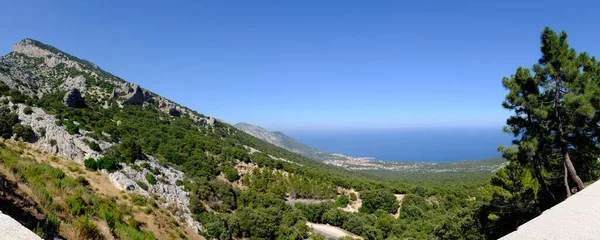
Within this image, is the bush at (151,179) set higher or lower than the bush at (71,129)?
lower

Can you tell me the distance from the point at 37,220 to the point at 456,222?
26008 mm

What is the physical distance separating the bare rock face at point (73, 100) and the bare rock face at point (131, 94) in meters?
13.6

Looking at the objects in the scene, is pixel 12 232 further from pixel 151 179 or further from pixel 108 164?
pixel 151 179

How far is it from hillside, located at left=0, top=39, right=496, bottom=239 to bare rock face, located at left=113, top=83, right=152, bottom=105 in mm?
411

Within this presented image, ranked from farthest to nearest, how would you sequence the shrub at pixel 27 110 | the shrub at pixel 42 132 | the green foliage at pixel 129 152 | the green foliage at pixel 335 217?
the green foliage at pixel 335 217, the shrub at pixel 27 110, the green foliage at pixel 129 152, the shrub at pixel 42 132

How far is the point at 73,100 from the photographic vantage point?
1794 inches

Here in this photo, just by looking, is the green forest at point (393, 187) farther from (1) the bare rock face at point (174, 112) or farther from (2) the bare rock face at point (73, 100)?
(1) the bare rock face at point (174, 112)

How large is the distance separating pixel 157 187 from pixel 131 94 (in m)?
47.6

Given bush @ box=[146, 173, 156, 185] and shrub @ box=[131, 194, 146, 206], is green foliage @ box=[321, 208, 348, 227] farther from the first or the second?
shrub @ box=[131, 194, 146, 206]

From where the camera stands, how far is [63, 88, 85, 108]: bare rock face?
44.1 m

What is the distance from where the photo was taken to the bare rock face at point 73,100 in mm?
44125

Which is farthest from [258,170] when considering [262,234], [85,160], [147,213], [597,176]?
[597,176]

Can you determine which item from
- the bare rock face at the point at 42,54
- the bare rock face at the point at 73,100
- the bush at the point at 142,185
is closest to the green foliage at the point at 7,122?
the bush at the point at 142,185

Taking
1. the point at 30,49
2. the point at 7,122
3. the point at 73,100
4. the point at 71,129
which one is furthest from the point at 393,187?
the point at 30,49
